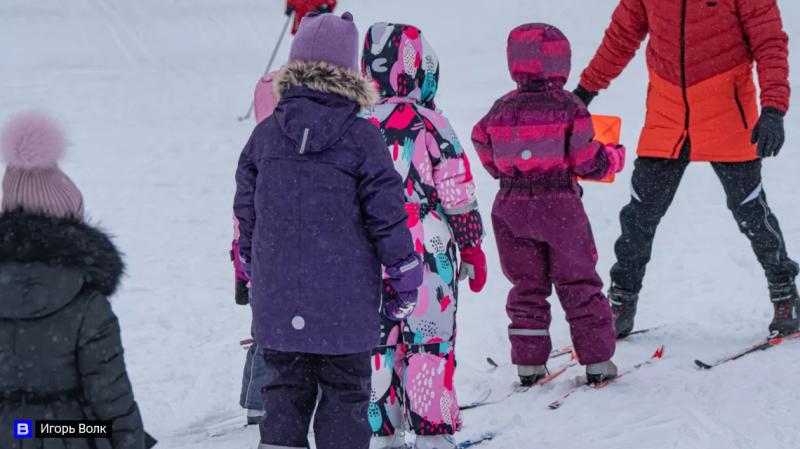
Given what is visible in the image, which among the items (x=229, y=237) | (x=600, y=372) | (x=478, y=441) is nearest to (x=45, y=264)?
(x=478, y=441)

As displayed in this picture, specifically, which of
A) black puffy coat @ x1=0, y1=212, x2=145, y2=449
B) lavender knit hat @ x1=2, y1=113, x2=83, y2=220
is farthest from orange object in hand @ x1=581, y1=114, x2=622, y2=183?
black puffy coat @ x1=0, y1=212, x2=145, y2=449

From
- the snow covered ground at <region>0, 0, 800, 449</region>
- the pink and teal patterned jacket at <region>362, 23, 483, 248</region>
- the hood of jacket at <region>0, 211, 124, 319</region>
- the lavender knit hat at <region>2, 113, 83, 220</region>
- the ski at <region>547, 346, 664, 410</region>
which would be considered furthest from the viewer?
the ski at <region>547, 346, 664, 410</region>

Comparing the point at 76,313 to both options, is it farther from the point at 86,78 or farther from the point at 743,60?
the point at 86,78

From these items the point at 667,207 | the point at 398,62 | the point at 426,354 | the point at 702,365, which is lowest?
the point at 702,365

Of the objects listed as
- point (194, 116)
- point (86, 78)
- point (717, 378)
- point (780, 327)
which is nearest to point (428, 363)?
point (717, 378)

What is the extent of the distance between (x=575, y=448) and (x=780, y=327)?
1.64m

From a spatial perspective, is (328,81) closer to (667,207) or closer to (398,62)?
(398,62)

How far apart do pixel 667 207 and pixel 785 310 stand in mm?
777

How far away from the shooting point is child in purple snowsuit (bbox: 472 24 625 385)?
438cm

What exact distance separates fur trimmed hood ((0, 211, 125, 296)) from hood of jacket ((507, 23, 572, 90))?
2.20 m

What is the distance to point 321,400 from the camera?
3.33 meters

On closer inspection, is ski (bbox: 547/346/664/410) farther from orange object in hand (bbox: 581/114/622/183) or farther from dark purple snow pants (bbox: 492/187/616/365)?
orange object in hand (bbox: 581/114/622/183)

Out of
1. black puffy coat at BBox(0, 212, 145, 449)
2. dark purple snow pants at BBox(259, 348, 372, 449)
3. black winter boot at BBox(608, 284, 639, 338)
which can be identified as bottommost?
black winter boot at BBox(608, 284, 639, 338)

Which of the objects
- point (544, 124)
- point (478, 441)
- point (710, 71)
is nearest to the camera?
point (478, 441)
